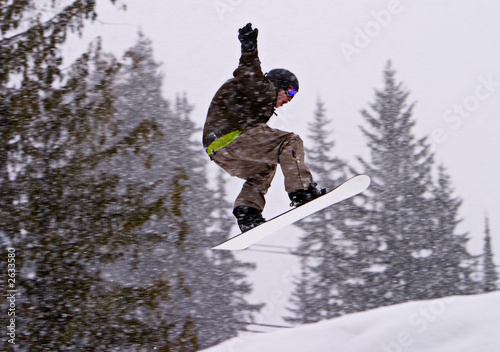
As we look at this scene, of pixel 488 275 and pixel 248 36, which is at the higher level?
A: pixel 248 36

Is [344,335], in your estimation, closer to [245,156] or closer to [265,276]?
[245,156]

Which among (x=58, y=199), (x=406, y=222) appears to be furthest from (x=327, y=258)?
(x=58, y=199)

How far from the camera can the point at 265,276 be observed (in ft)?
163

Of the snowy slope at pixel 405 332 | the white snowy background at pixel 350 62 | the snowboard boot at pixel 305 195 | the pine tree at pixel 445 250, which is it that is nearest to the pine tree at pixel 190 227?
the pine tree at pixel 445 250

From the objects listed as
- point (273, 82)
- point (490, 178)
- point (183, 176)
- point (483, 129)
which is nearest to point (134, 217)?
point (183, 176)

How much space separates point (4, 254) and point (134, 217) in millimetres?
2202

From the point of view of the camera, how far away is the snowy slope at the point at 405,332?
360cm

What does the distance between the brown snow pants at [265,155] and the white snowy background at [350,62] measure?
3280 cm

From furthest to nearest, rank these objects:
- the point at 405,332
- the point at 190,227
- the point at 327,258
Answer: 1. the point at 327,258
2. the point at 190,227
3. the point at 405,332

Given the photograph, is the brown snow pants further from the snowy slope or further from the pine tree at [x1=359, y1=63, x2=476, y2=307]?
the pine tree at [x1=359, y1=63, x2=476, y2=307]

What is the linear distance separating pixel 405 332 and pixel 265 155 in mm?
1783

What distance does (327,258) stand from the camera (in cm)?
1642

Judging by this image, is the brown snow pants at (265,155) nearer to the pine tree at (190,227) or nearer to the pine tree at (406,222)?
the pine tree at (190,227)

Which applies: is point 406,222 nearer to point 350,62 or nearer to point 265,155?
point 265,155
